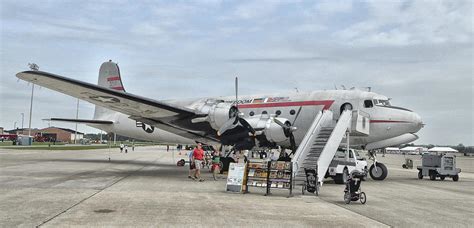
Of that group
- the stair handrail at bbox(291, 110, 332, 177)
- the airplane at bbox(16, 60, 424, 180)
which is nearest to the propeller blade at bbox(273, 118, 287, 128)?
the airplane at bbox(16, 60, 424, 180)

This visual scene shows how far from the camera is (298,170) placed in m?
14.3

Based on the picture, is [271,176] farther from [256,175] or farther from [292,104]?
[292,104]

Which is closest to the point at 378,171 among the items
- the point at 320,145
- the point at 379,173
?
the point at 379,173

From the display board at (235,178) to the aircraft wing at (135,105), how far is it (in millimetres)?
5857

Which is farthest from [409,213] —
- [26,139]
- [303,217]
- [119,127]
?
[26,139]

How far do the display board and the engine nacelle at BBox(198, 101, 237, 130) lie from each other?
492 centimetres

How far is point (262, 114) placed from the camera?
61.3 ft

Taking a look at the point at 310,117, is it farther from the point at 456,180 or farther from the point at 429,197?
the point at 456,180

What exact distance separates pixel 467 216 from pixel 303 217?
3.80m

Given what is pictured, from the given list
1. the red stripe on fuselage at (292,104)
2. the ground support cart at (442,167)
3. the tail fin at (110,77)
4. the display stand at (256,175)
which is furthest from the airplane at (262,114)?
the tail fin at (110,77)

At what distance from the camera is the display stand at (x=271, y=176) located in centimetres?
1228

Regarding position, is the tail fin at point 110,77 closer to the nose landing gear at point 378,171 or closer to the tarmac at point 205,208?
the tarmac at point 205,208

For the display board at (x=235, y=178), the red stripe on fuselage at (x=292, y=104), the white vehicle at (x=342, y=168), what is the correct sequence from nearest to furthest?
1. the display board at (x=235, y=178)
2. the white vehicle at (x=342, y=168)
3. the red stripe on fuselage at (x=292, y=104)

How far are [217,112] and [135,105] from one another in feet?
11.9
